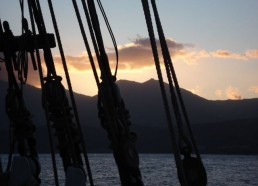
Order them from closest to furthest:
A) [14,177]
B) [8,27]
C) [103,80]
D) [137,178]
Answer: [14,177], [137,178], [103,80], [8,27]

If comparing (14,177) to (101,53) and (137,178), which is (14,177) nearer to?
(137,178)

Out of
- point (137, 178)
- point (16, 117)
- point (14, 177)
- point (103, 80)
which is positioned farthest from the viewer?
point (16, 117)

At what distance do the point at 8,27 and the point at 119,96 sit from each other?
148 cm

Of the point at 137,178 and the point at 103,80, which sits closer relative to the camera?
the point at 137,178

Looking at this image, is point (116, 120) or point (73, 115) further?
point (73, 115)

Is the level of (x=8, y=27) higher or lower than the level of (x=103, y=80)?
higher

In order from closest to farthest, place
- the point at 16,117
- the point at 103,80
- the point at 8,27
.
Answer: the point at 103,80 → the point at 16,117 → the point at 8,27

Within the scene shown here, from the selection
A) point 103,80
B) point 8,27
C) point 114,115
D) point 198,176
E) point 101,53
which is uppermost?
point 8,27

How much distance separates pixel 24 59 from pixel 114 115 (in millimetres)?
1470

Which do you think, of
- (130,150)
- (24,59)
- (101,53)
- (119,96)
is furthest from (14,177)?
(24,59)

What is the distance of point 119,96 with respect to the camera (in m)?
3.76

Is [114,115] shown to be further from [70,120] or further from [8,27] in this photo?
[8,27]

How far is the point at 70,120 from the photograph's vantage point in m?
4.04

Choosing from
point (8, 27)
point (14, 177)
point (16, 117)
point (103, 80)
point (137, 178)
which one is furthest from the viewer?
point (8, 27)
